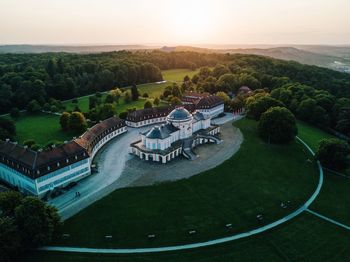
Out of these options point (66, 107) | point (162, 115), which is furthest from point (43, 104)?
point (162, 115)

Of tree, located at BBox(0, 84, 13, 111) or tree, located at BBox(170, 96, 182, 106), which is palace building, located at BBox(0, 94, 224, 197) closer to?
tree, located at BBox(170, 96, 182, 106)

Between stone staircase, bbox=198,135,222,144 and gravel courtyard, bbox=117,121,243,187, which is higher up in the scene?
stone staircase, bbox=198,135,222,144

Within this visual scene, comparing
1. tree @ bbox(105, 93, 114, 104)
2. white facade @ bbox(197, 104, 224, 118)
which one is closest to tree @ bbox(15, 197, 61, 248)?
white facade @ bbox(197, 104, 224, 118)

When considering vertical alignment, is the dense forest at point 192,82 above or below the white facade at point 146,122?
above

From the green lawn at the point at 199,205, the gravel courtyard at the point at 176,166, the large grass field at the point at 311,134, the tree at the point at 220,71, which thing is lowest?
the large grass field at the point at 311,134

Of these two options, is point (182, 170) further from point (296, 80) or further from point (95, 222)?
point (296, 80)

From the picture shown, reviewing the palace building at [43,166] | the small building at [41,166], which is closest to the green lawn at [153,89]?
the palace building at [43,166]

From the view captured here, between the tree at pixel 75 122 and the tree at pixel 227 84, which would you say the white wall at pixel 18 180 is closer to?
the tree at pixel 75 122
